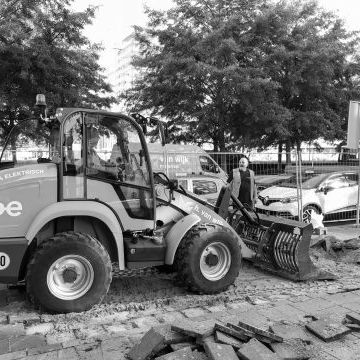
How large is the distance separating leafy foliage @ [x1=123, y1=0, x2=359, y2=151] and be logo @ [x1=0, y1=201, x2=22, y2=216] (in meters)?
12.8

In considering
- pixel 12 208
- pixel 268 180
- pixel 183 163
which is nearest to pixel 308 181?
pixel 268 180

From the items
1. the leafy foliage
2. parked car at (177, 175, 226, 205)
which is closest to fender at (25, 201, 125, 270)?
parked car at (177, 175, 226, 205)

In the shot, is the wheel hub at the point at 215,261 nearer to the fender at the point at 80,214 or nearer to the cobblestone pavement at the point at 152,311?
the cobblestone pavement at the point at 152,311

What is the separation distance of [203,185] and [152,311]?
546 cm

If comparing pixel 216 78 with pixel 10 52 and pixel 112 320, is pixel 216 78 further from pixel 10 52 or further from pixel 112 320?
pixel 112 320

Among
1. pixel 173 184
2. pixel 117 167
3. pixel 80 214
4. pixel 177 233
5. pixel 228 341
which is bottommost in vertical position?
pixel 228 341

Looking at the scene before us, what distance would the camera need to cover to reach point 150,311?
199 inches

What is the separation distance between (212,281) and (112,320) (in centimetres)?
141

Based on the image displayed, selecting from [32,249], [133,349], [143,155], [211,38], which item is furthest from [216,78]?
[133,349]

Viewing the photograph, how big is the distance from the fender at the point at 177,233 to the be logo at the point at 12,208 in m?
1.81

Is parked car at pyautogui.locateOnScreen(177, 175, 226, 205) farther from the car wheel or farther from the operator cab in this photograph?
the operator cab

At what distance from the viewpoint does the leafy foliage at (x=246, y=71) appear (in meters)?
17.4

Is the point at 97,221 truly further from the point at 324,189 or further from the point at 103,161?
the point at 324,189

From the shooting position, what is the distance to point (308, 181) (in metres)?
11.2
